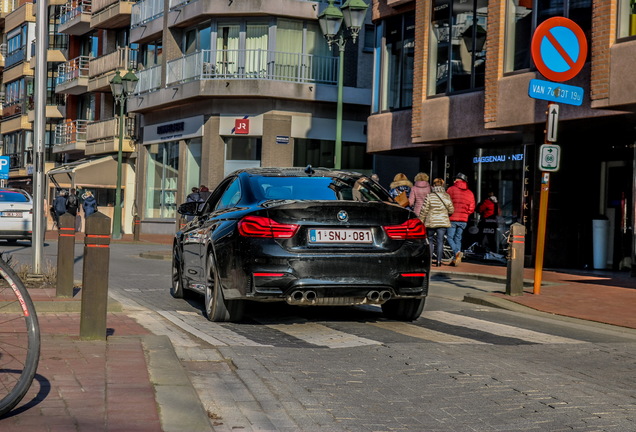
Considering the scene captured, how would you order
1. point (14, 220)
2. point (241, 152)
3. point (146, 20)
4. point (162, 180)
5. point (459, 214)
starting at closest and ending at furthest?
point (459, 214)
point (14, 220)
point (241, 152)
point (162, 180)
point (146, 20)

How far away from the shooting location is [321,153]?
1496 inches

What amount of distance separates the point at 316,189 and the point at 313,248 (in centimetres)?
81

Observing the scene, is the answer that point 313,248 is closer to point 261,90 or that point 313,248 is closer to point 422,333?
point 422,333

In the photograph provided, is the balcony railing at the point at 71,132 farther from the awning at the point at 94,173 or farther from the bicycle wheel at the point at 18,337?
the bicycle wheel at the point at 18,337

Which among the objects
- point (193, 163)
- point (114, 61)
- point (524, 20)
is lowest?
point (193, 163)

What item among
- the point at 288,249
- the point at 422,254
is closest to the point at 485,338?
the point at 422,254

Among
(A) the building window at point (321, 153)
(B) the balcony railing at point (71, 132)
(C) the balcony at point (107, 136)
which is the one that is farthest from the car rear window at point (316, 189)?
(B) the balcony railing at point (71, 132)

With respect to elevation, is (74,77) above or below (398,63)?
above

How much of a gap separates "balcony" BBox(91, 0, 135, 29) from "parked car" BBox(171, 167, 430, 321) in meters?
38.7

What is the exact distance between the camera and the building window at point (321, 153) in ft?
124

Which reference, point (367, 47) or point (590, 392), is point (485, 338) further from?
point (367, 47)

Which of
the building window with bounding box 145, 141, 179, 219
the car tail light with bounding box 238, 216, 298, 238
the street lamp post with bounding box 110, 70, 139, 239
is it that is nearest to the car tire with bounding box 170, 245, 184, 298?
the car tail light with bounding box 238, 216, 298, 238

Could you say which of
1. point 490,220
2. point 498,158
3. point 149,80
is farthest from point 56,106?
point 490,220

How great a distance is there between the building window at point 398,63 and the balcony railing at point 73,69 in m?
29.4
